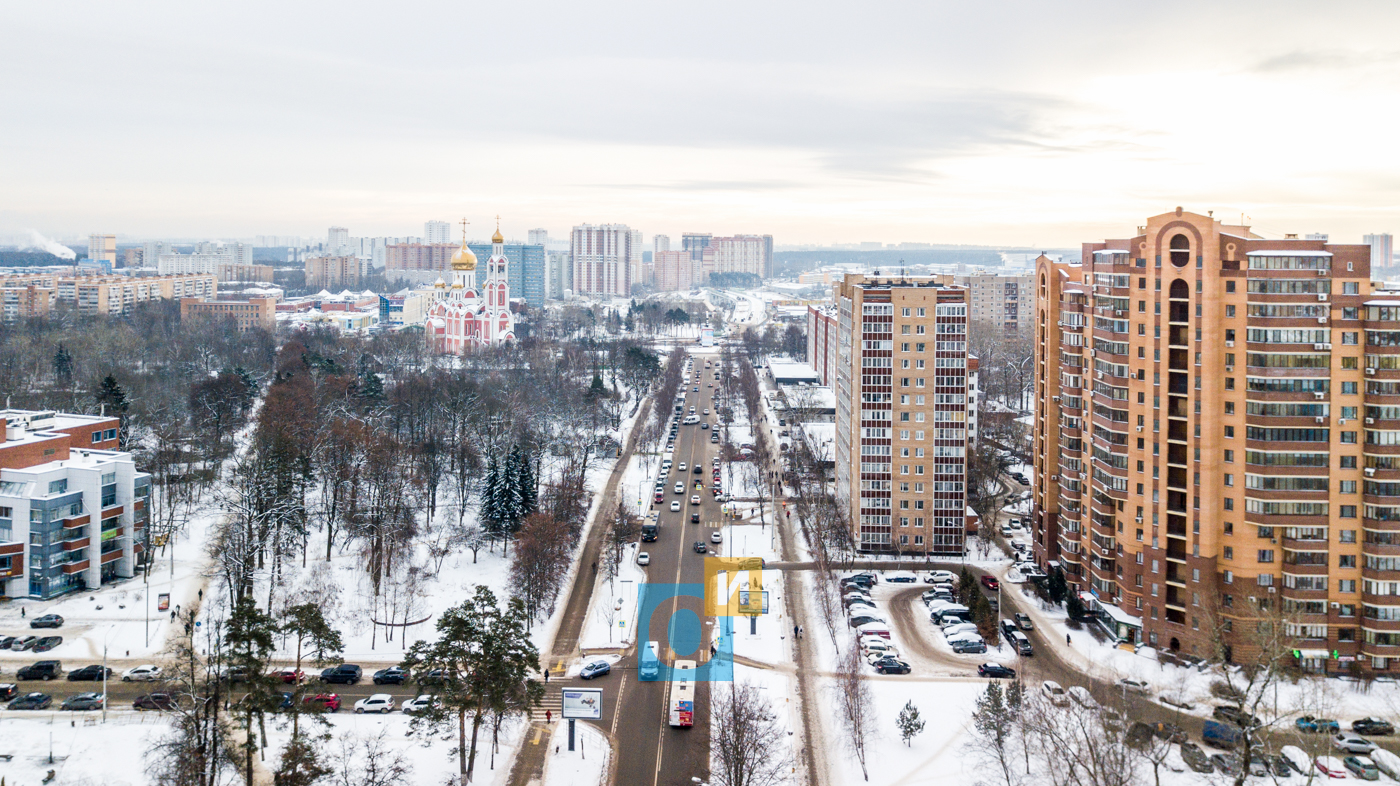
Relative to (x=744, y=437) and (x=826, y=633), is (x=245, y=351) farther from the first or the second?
(x=826, y=633)

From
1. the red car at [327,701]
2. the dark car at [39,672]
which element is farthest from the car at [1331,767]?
the dark car at [39,672]

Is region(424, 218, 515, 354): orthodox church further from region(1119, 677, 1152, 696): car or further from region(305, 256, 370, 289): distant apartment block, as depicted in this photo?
region(305, 256, 370, 289): distant apartment block

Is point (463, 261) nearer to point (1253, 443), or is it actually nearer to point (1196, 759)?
point (1253, 443)

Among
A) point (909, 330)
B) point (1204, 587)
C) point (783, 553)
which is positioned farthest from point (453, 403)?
point (1204, 587)

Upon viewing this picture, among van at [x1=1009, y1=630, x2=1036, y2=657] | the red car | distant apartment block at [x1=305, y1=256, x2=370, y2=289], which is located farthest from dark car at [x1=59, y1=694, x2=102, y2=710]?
distant apartment block at [x1=305, y1=256, x2=370, y2=289]

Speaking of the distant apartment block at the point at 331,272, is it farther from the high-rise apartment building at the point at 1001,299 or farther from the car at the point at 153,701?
the car at the point at 153,701
